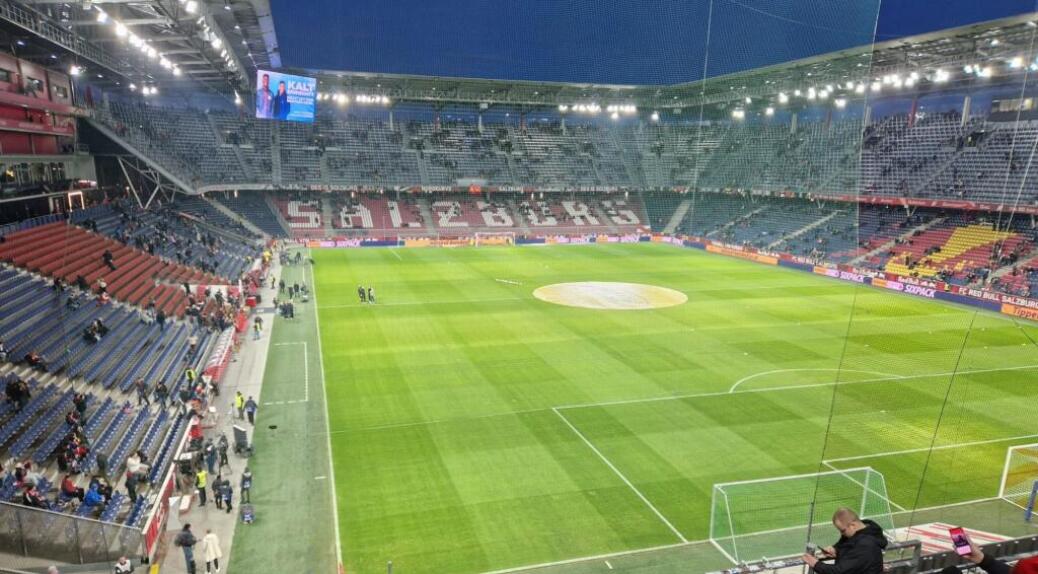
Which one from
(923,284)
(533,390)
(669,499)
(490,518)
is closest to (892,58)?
(923,284)

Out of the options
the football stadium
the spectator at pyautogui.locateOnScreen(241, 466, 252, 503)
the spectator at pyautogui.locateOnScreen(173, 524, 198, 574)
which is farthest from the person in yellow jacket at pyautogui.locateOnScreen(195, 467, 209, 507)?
the spectator at pyautogui.locateOnScreen(173, 524, 198, 574)

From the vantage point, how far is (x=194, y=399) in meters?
18.9

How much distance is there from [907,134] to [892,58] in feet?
48.1

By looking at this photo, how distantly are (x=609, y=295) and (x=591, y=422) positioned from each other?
62.5 feet


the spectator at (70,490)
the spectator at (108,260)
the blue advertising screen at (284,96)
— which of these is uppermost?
the blue advertising screen at (284,96)

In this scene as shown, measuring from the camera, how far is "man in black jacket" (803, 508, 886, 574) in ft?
17.9

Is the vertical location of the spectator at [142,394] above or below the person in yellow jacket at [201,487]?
above

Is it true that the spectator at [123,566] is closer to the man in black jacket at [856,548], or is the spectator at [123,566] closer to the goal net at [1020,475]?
the man in black jacket at [856,548]

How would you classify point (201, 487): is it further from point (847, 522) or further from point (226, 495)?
point (847, 522)

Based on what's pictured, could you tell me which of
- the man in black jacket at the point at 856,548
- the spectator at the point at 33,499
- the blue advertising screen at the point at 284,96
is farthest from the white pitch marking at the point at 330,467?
the blue advertising screen at the point at 284,96

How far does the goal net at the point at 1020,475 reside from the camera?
14734 millimetres

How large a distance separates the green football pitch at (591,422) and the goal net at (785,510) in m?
0.38

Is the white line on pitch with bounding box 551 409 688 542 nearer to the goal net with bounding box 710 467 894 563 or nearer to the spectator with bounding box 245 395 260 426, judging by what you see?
the goal net with bounding box 710 467 894 563

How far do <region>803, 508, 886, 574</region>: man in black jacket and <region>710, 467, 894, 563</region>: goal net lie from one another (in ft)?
23.8
